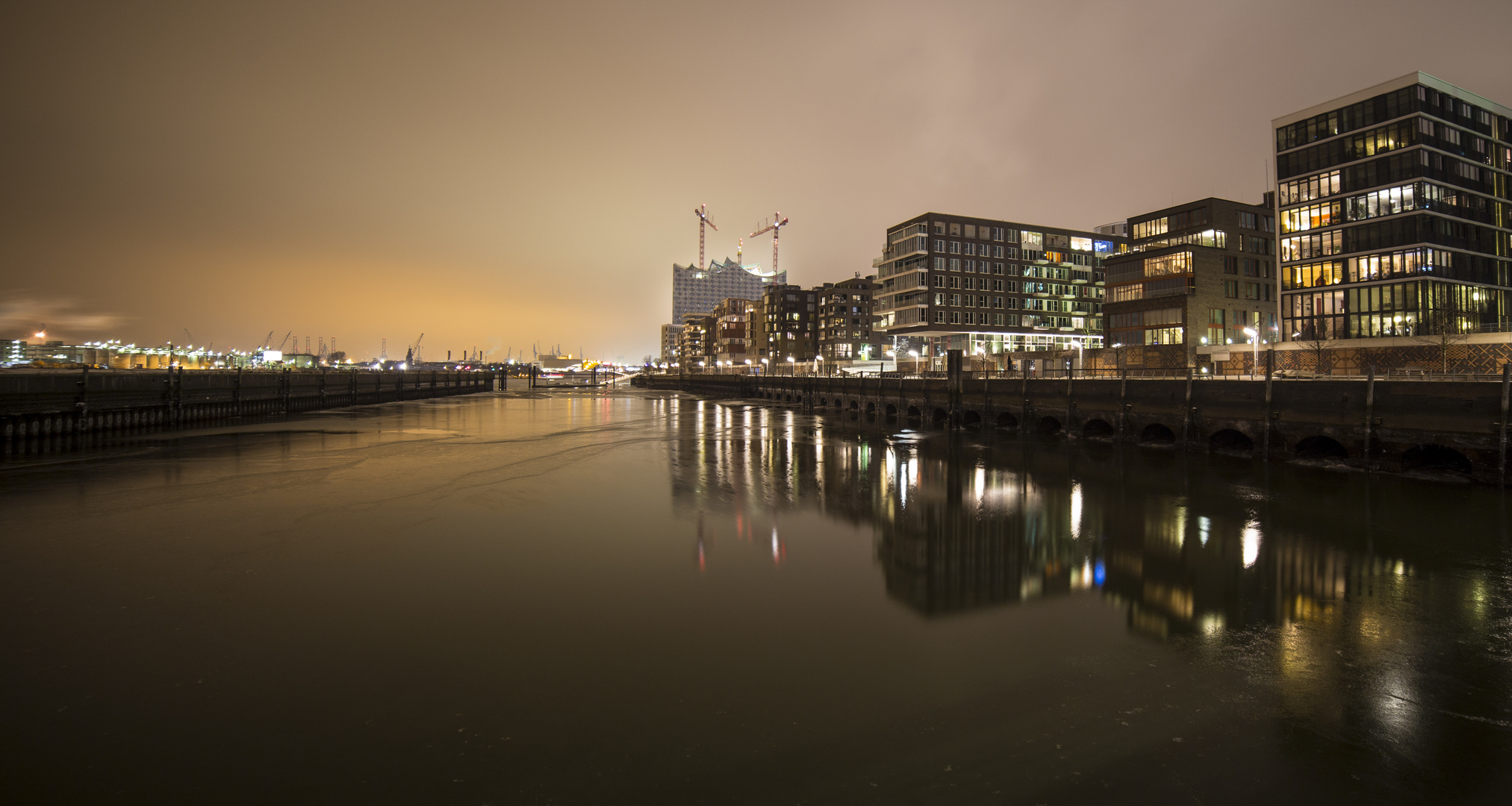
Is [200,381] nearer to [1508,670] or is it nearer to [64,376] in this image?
[64,376]

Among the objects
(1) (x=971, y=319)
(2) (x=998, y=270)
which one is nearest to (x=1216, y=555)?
(1) (x=971, y=319)

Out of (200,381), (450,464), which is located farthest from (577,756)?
(200,381)

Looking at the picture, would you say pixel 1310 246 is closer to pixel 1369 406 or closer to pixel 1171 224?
pixel 1171 224

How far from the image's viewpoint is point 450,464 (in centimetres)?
2869

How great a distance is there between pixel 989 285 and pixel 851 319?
62597 millimetres

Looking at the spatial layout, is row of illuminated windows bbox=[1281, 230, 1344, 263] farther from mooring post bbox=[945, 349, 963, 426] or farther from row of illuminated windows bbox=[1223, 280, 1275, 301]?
mooring post bbox=[945, 349, 963, 426]

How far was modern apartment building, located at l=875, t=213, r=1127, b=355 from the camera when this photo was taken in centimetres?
10206

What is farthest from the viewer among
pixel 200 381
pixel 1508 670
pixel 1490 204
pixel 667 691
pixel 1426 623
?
pixel 1490 204

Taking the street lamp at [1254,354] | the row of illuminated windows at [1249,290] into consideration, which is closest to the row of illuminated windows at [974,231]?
the row of illuminated windows at [1249,290]

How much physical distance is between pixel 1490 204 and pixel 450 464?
90083 millimetres

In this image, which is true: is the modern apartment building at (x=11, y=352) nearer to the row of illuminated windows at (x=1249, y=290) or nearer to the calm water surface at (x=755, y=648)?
the calm water surface at (x=755, y=648)

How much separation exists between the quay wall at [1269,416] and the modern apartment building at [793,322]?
444 feet

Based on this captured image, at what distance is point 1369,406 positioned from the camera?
24172 mm

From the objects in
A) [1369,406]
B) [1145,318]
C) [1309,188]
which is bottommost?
[1369,406]
